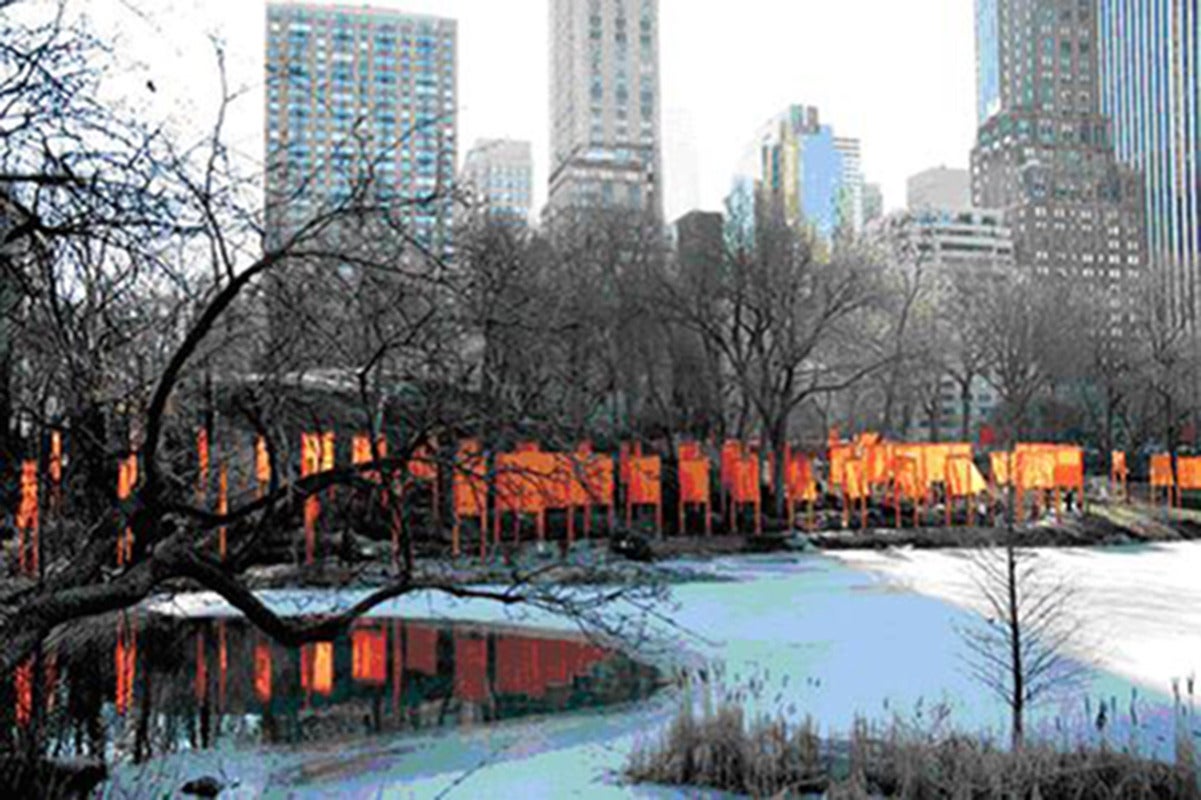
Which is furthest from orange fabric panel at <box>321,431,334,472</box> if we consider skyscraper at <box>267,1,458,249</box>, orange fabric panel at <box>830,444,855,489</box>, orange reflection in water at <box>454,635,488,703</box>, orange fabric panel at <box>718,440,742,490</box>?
orange fabric panel at <box>830,444,855,489</box>

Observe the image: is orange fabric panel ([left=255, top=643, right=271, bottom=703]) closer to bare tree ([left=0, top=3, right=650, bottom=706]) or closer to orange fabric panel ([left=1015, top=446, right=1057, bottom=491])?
bare tree ([left=0, top=3, right=650, bottom=706])

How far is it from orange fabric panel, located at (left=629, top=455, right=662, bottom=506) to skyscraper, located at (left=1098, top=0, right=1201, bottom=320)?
4224 inches

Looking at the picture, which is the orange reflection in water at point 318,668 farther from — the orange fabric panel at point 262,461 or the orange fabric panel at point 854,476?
the orange fabric panel at point 854,476

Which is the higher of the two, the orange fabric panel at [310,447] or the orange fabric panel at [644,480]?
the orange fabric panel at [310,447]

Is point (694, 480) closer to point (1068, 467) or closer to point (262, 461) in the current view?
point (1068, 467)

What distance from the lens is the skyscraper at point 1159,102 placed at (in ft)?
414

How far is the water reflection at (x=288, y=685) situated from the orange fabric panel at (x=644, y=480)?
1136 cm

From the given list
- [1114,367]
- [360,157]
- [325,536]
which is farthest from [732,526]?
[1114,367]

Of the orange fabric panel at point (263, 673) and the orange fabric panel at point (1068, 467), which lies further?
the orange fabric panel at point (1068, 467)

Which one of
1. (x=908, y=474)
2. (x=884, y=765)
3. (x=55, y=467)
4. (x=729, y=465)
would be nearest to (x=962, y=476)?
(x=908, y=474)

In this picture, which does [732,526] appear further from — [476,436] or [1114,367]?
[1114,367]

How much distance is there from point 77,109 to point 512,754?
594cm

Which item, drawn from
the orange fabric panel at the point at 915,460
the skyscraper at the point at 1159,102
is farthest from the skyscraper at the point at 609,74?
the orange fabric panel at the point at 915,460

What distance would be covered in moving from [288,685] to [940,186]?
172835mm
